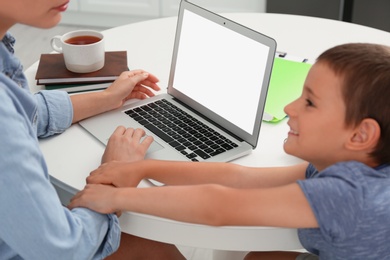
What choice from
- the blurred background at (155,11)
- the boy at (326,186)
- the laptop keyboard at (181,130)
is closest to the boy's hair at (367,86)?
the boy at (326,186)

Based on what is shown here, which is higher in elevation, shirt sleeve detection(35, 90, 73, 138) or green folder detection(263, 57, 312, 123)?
green folder detection(263, 57, 312, 123)

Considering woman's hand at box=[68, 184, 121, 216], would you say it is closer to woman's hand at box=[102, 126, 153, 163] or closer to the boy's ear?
woman's hand at box=[102, 126, 153, 163]

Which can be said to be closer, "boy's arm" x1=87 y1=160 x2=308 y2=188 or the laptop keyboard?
"boy's arm" x1=87 y1=160 x2=308 y2=188

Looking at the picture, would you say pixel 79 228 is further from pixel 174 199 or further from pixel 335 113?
pixel 335 113

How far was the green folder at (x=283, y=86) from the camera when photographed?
1301 mm

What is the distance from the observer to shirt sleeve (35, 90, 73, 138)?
1.23 meters

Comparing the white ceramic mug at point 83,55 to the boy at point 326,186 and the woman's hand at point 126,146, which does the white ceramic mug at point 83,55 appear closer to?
the woman's hand at point 126,146

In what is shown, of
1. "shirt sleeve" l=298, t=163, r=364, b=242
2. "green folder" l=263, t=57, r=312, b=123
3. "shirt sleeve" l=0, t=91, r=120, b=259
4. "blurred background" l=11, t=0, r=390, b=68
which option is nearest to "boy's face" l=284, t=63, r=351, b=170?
"shirt sleeve" l=298, t=163, r=364, b=242

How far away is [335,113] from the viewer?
98 cm

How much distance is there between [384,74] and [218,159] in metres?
0.35

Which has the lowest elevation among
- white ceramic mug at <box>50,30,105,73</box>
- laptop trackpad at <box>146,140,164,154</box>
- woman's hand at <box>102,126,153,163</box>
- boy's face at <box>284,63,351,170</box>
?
laptop trackpad at <box>146,140,164,154</box>

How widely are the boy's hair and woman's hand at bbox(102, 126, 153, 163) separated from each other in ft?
1.29

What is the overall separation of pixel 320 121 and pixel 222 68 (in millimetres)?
325

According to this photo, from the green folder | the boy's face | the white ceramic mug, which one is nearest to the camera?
the boy's face
